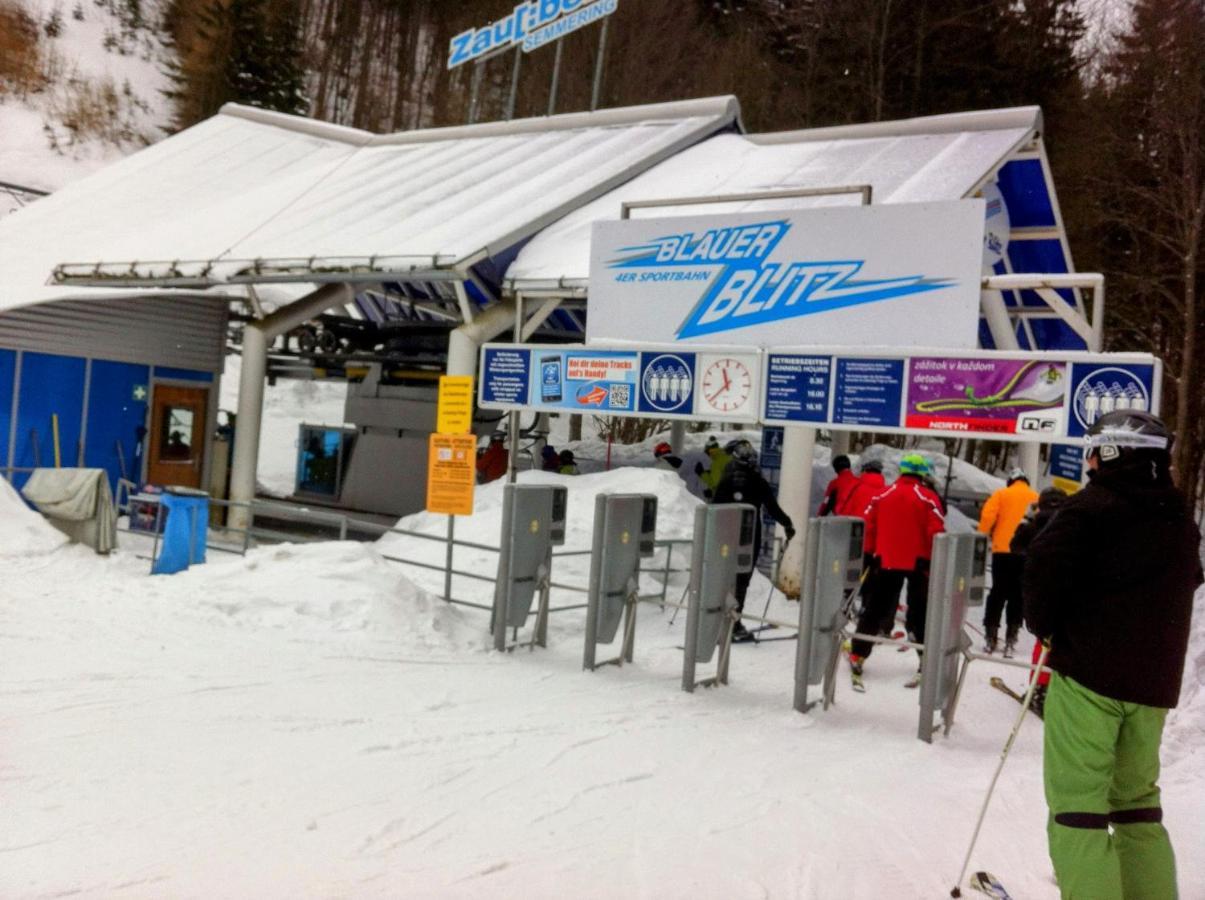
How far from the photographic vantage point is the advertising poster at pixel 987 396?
9.24 m

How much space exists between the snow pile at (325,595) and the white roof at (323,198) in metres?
5.42

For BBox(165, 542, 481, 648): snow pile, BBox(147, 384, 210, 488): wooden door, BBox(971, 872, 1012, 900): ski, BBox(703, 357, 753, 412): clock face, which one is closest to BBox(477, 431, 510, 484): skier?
BBox(147, 384, 210, 488): wooden door

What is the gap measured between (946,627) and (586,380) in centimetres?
477

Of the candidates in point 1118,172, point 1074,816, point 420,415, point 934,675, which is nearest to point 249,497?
point 420,415

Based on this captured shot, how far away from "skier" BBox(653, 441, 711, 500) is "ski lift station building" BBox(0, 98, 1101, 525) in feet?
10.6

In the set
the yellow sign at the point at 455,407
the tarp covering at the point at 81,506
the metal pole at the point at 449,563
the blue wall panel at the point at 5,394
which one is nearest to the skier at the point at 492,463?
the blue wall panel at the point at 5,394

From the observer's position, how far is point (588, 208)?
16.7 metres

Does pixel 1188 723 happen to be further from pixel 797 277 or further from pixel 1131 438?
pixel 797 277

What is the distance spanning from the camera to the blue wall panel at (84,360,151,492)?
59.4 feet

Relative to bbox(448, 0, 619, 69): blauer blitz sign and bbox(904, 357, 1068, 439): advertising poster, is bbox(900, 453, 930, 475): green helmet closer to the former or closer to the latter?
bbox(904, 357, 1068, 439): advertising poster

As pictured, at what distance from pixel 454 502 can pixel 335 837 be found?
A: 6223 millimetres

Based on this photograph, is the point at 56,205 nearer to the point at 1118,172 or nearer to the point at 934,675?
the point at 934,675

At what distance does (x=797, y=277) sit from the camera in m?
10.5

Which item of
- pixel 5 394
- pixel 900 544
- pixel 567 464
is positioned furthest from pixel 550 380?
pixel 5 394
